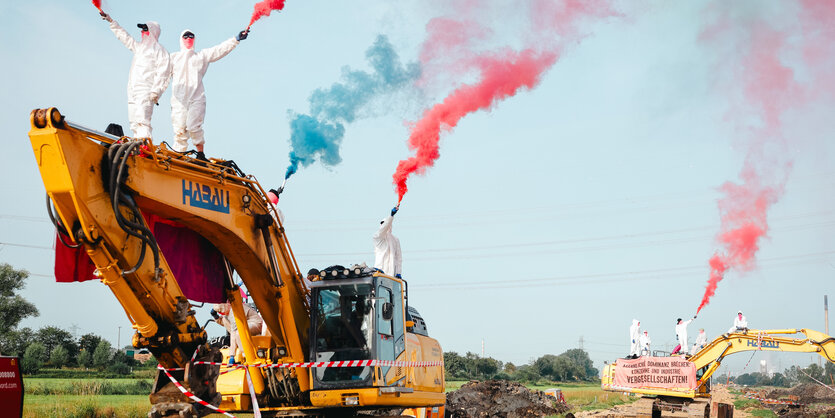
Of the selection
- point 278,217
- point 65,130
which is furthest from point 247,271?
point 65,130

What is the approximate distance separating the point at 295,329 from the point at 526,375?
228ft

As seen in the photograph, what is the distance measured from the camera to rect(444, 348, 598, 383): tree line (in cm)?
6362

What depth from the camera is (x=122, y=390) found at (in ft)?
99.1

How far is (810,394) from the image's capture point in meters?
45.7

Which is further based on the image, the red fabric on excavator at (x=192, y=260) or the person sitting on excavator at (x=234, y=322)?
the person sitting on excavator at (x=234, y=322)

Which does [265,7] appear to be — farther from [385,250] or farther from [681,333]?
[681,333]

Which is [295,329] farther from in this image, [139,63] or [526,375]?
[526,375]

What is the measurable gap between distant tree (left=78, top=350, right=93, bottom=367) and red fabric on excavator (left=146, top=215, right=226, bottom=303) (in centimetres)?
3198

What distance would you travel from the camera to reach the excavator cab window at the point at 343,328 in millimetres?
11594

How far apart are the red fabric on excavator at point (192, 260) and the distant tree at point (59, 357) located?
104 ft

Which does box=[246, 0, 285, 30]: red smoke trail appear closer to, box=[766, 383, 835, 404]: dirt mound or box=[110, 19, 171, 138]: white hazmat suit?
box=[110, 19, 171, 138]: white hazmat suit

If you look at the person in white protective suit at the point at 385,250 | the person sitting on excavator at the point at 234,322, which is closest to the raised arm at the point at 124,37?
the person sitting on excavator at the point at 234,322

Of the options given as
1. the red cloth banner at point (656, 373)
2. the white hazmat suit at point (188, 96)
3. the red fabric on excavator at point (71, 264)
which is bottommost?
the red cloth banner at point (656, 373)

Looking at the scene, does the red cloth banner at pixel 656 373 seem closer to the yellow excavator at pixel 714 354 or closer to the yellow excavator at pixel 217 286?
the yellow excavator at pixel 714 354
